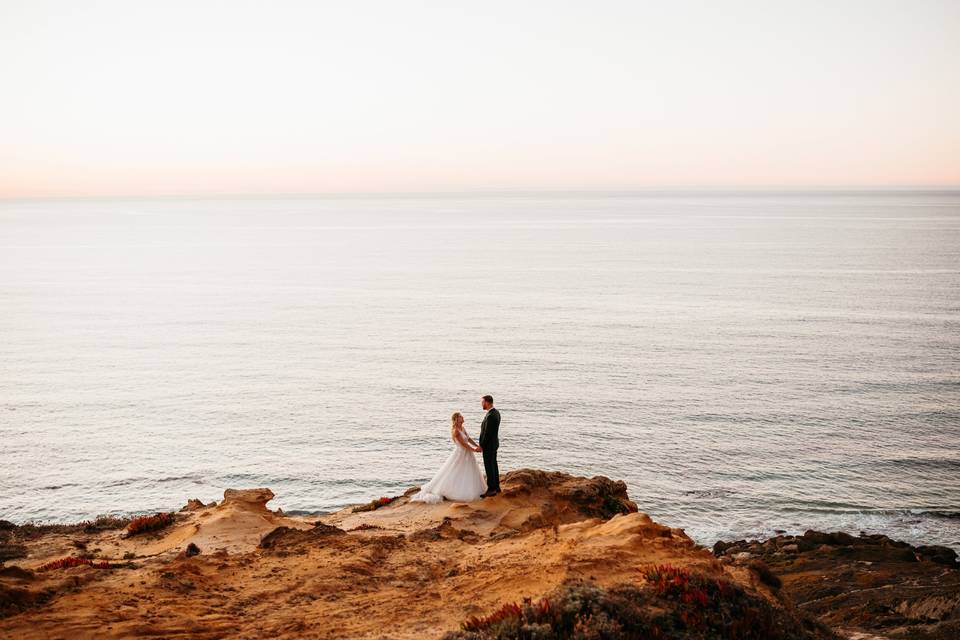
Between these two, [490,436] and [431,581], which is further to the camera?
[490,436]

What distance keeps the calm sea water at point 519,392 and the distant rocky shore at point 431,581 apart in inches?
467

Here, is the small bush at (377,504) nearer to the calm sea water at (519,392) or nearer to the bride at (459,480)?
the bride at (459,480)

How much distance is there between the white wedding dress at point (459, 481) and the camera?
20078 millimetres

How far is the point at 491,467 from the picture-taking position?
19.7 meters

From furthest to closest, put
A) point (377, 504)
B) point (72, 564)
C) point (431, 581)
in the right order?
point (377, 504)
point (72, 564)
point (431, 581)

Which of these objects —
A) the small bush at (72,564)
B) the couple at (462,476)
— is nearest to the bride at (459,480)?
the couple at (462,476)

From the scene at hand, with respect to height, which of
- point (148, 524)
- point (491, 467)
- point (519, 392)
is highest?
point (491, 467)

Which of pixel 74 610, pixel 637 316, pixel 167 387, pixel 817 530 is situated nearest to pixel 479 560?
pixel 74 610

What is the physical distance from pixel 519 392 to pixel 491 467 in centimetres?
2783

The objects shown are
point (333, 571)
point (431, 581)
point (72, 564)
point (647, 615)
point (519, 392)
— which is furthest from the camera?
point (519, 392)

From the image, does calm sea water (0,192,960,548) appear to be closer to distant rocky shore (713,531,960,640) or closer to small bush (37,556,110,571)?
distant rocky shore (713,531,960,640)

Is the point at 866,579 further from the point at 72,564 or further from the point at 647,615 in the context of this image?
the point at 72,564

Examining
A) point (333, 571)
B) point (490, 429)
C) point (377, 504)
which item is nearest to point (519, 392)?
point (377, 504)

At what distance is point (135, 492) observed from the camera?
34031 millimetres
